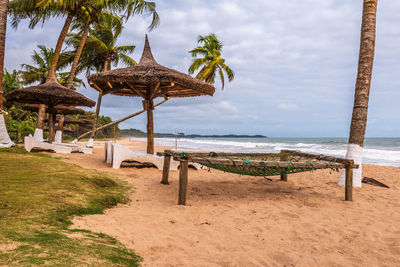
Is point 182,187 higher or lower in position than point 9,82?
lower

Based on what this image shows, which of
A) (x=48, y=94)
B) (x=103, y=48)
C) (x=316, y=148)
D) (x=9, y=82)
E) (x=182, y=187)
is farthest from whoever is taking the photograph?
(x=316, y=148)

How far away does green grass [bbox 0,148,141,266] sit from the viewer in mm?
1748

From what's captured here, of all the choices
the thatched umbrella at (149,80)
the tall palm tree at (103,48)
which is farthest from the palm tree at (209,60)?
the thatched umbrella at (149,80)

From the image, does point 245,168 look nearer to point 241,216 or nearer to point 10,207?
point 241,216

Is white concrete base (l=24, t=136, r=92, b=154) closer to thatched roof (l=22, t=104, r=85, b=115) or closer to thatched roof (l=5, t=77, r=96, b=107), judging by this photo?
thatched roof (l=5, t=77, r=96, b=107)

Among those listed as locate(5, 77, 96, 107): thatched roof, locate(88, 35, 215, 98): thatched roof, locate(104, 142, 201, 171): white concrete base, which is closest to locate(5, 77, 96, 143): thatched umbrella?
locate(5, 77, 96, 107): thatched roof

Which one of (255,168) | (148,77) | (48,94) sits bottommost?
(255,168)

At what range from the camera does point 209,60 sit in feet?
65.4

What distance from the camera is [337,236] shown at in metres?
3.03

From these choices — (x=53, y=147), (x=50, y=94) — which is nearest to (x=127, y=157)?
(x=50, y=94)

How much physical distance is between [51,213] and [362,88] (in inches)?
251

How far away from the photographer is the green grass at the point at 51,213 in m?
1.75

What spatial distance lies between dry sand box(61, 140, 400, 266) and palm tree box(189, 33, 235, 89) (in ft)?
49.2

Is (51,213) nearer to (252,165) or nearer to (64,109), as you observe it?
(252,165)
